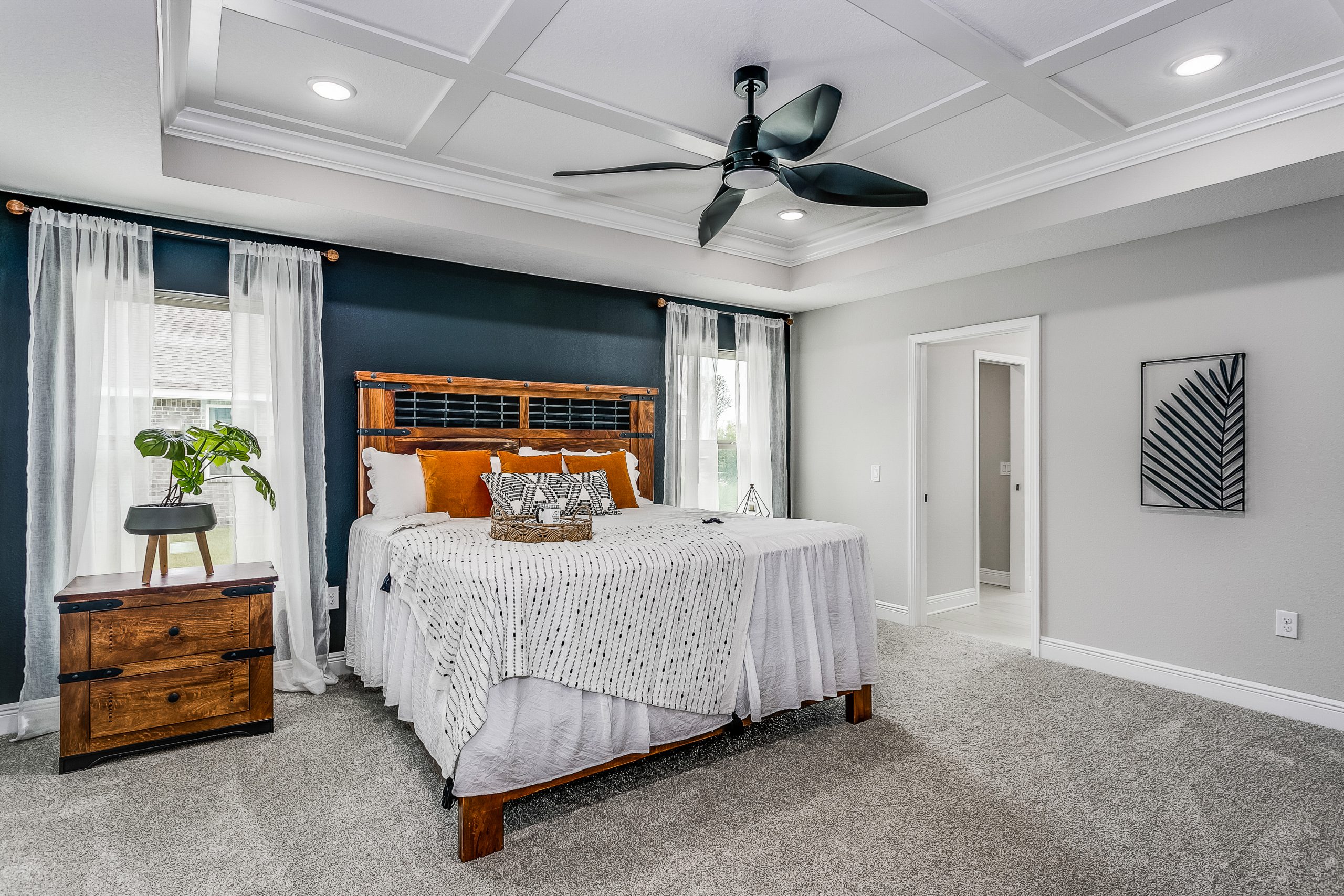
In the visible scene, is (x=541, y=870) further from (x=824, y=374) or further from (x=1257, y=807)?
(x=824, y=374)

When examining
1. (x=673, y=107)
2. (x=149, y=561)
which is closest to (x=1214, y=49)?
(x=673, y=107)

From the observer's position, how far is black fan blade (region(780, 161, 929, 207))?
2.77 metres

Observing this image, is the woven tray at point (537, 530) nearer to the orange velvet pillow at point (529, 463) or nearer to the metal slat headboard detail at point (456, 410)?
the orange velvet pillow at point (529, 463)

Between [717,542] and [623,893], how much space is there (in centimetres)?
121

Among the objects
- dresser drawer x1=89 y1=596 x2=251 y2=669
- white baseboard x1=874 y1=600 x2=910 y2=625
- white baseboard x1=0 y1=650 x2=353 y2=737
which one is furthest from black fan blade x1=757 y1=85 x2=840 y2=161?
white baseboard x1=0 y1=650 x2=353 y2=737

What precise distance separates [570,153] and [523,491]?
159 centimetres

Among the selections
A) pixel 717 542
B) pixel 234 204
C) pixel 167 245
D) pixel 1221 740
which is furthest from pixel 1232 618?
pixel 167 245

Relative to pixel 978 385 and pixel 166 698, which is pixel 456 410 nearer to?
pixel 166 698

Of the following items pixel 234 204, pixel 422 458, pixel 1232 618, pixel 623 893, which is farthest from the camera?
pixel 422 458

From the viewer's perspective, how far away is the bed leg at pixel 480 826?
2053 mm

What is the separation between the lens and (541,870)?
2004mm

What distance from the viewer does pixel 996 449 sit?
6414 mm

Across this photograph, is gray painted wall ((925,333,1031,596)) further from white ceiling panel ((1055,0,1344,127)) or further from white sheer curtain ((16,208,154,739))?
white sheer curtain ((16,208,154,739))

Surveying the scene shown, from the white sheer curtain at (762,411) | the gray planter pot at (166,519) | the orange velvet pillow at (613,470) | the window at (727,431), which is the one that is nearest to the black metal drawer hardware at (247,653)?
the gray planter pot at (166,519)
